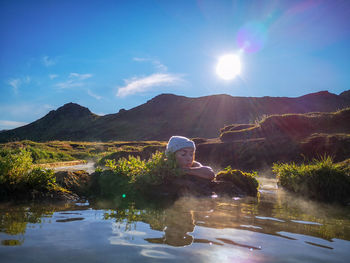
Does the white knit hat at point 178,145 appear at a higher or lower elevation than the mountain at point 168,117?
lower

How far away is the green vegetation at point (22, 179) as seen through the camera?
5570 millimetres

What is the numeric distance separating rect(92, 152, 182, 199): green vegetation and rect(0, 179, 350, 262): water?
4.81 ft

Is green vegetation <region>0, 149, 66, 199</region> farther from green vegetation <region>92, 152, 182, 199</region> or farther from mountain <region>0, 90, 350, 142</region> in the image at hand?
mountain <region>0, 90, 350, 142</region>

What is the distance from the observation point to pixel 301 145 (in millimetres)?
20453

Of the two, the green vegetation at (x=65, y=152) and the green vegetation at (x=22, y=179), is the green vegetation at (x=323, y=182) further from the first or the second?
the green vegetation at (x=65, y=152)

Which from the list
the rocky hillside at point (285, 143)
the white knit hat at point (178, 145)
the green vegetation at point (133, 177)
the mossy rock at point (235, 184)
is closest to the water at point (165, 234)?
the green vegetation at point (133, 177)

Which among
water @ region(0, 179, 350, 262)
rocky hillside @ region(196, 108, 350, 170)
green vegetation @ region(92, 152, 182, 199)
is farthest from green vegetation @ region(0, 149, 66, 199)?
rocky hillside @ region(196, 108, 350, 170)

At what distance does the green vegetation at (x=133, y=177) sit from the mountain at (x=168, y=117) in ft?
340

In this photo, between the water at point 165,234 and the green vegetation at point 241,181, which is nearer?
the water at point 165,234

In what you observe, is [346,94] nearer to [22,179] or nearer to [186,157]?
[186,157]

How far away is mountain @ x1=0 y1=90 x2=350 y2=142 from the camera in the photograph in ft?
419

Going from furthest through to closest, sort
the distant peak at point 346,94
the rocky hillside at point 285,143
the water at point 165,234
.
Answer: the distant peak at point 346,94 < the rocky hillside at point 285,143 < the water at point 165,234

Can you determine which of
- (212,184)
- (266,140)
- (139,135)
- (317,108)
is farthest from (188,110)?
(212,184)

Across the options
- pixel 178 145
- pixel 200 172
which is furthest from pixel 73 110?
pixel 200 172
